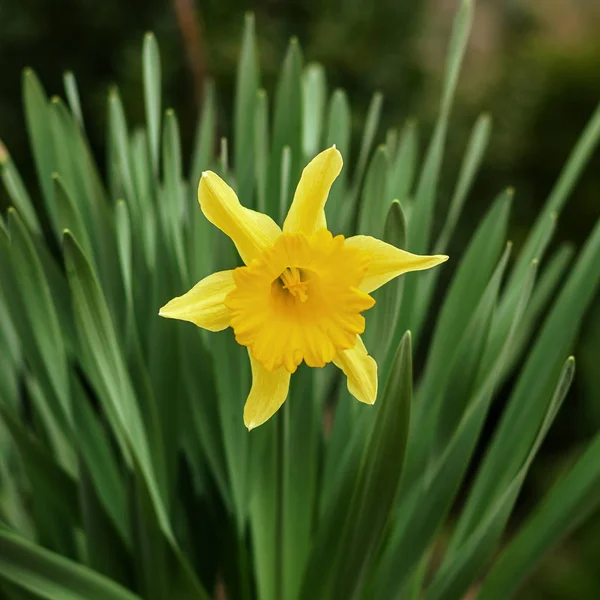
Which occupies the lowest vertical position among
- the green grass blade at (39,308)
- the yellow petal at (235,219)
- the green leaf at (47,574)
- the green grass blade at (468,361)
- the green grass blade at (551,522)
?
the green grass blade at (551,522)

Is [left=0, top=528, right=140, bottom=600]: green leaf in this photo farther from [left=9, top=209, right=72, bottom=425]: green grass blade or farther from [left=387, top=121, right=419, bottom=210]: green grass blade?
[left=387, top=121, right=419, bottom=210]: green grass blade

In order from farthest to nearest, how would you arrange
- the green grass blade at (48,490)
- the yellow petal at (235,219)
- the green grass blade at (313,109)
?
the green grass blade at (313,109) → the green grass blade at (48,490) → the yellow petal at (235,219)

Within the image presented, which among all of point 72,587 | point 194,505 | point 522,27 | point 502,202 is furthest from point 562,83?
point 72,587

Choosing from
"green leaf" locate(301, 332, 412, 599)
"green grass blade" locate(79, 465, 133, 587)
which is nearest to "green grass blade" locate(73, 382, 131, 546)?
"green grass blade" locate(79, 465, 133, 587)

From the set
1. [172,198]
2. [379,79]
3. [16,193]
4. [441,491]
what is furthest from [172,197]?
[379,79]

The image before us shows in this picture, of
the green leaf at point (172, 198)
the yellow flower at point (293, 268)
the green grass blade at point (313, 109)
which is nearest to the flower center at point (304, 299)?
the yellow flower at point (293, 268)

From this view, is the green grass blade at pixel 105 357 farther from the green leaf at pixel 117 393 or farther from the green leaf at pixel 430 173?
the green leaf at pixel 430 173

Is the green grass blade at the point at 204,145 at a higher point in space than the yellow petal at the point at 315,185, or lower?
higher

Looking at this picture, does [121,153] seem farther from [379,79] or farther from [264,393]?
[379,79]
